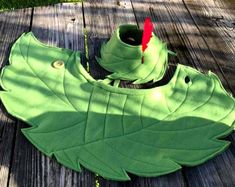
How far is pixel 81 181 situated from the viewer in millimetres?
1756

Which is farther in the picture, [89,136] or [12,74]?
[12,74]

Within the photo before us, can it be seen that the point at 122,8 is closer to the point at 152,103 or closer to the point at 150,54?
the point at 150,54

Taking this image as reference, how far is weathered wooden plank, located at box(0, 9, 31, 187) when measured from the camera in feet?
5.94

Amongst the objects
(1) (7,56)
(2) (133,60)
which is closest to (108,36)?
(2) (133,60)

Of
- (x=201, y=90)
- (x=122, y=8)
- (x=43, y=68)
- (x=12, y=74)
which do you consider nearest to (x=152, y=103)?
(x=201, y=90)

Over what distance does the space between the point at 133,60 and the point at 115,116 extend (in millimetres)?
397

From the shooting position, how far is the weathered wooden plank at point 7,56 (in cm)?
181

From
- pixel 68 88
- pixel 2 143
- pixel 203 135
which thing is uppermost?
pixel 203 135

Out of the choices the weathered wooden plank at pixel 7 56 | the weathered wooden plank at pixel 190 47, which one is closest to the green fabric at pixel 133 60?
the weathered wooden plank at pixel 190 47

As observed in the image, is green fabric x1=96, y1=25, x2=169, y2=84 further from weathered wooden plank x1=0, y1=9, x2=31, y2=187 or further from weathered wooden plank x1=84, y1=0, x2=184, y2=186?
weathered wooden plank x1=0, y1=9, x2=31, y2=187

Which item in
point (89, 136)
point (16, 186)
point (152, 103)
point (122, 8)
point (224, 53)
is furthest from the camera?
point (122, 8)

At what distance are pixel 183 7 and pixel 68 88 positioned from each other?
52.8 inches

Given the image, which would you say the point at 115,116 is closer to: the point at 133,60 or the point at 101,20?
the point at 133,60

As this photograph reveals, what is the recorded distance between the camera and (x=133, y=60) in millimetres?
2189
